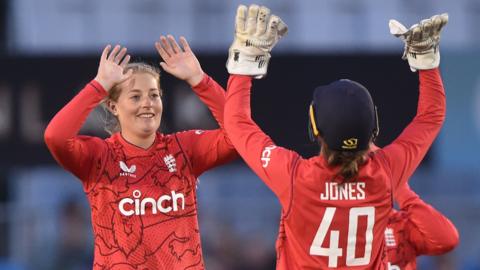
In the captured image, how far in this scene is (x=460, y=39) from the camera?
18.5m

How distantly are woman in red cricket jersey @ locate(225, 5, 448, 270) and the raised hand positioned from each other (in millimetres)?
630

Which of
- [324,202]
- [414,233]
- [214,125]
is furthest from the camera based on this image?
[214,125]

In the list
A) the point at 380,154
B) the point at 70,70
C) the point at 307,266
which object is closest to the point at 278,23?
the point at 380,154

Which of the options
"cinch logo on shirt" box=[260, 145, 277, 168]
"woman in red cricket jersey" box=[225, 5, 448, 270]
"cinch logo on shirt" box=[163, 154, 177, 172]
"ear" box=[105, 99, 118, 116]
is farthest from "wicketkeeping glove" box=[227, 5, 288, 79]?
"ear" box=[105, 99, 118, 116]

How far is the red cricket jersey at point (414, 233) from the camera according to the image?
6578mm

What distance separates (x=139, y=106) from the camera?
640 cm

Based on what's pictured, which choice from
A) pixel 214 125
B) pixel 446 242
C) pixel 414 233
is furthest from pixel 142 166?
pixel 214 125

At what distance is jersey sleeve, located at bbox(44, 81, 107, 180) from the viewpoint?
6.09 m

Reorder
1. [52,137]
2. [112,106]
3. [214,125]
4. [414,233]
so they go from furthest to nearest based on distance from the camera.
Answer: [214,125] < [414,233] < [112,106] < [52,137]

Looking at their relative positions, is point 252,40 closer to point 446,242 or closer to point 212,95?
point 212,95

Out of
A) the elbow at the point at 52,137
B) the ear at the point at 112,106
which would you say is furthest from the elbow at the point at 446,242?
the elbow at the point at 52,137

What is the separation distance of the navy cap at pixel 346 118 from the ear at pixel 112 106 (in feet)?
4.72

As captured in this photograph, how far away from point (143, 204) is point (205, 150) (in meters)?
0.45

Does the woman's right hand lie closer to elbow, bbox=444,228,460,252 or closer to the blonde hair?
the blonde hair
